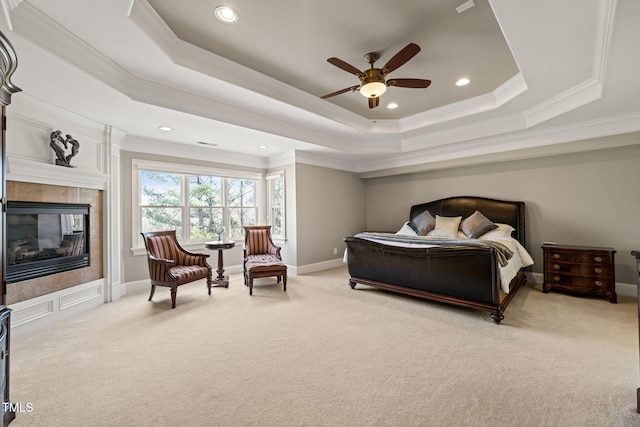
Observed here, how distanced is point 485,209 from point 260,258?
425cm

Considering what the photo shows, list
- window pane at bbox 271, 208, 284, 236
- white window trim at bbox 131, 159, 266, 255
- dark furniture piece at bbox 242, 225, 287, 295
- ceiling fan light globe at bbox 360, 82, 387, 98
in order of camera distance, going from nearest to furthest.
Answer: ceiling fan light globe at bbox 360, 82, 387, 98, dark furniture piece at bbox 242, 225, 287, 295, white window trim at bbox 131, 159, 266, 255, window pane at bbox 271, 208, 284, 236

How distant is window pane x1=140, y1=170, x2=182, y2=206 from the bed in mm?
3355

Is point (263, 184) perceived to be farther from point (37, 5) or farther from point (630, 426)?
point (630, 426)

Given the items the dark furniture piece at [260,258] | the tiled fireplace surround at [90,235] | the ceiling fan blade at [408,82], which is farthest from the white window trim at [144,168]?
the ceiling fan blade at [408,82]

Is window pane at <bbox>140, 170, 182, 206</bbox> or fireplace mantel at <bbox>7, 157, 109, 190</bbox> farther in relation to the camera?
window pane at <bbox>140, 170, 182, 206</bbox>

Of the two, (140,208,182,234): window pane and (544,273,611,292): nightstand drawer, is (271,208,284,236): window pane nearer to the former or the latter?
(140,208,182,234): window pane

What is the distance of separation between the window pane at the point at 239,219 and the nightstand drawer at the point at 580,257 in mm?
5378

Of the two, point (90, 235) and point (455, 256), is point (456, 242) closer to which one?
point (455, 256)

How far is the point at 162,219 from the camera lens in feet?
15.5

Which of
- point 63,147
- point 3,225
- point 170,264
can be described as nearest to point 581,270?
point 170,264

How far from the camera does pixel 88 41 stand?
2.23 meters

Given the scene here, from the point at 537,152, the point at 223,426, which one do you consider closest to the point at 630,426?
the point at 223,426

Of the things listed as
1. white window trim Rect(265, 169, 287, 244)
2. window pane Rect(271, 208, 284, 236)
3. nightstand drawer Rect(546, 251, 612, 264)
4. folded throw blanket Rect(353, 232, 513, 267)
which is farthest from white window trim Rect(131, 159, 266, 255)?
nightstand drawer Rect(546, 251, 612, 264)

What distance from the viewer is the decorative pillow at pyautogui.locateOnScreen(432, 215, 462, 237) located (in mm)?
4875
